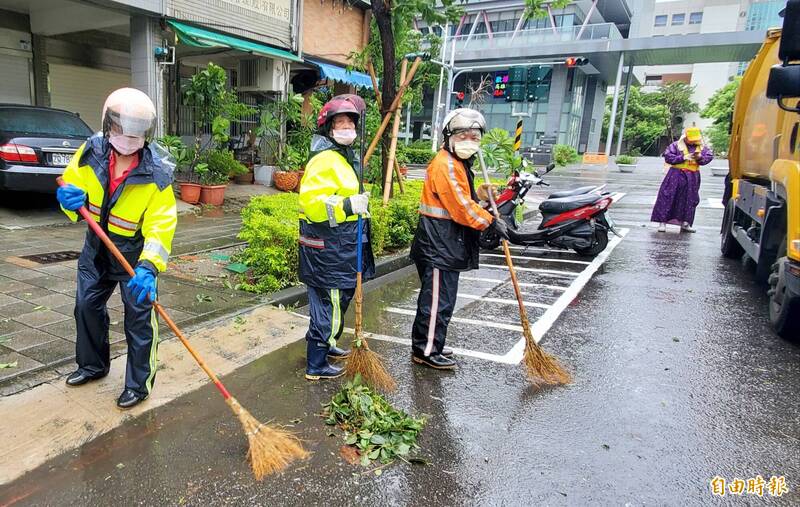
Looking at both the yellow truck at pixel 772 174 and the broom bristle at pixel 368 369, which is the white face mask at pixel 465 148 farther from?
the yellow truck at pixel 772 174

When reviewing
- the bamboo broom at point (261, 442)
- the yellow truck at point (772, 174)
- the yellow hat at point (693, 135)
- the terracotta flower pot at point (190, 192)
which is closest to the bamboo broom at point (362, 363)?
the bamboo broom at point (261, 442)

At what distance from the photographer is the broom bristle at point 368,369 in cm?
340

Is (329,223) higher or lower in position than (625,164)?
lower

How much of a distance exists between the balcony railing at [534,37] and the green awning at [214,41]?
28673 millimetres

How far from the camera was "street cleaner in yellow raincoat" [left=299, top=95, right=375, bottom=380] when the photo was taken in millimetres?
3250

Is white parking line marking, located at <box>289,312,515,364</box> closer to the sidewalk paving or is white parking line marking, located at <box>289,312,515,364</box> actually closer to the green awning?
the sidewalk paving

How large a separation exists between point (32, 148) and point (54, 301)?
3550 mm

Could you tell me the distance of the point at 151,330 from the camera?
9.80 feet

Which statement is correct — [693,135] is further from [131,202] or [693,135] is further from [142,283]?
[142,283]

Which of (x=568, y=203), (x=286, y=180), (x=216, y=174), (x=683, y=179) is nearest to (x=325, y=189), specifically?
(x=568, y=203)

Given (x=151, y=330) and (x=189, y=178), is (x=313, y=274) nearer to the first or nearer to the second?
(x=151, y=330)

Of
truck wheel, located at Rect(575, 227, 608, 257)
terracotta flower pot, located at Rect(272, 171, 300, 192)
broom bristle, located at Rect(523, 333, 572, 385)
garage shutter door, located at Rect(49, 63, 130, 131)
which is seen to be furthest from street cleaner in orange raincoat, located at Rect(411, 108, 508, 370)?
garage shutter door, located at Rect(49, 63, 130, 131)

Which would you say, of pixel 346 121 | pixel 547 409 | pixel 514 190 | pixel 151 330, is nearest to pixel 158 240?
pixel 151 330

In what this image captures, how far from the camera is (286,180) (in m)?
11.5
